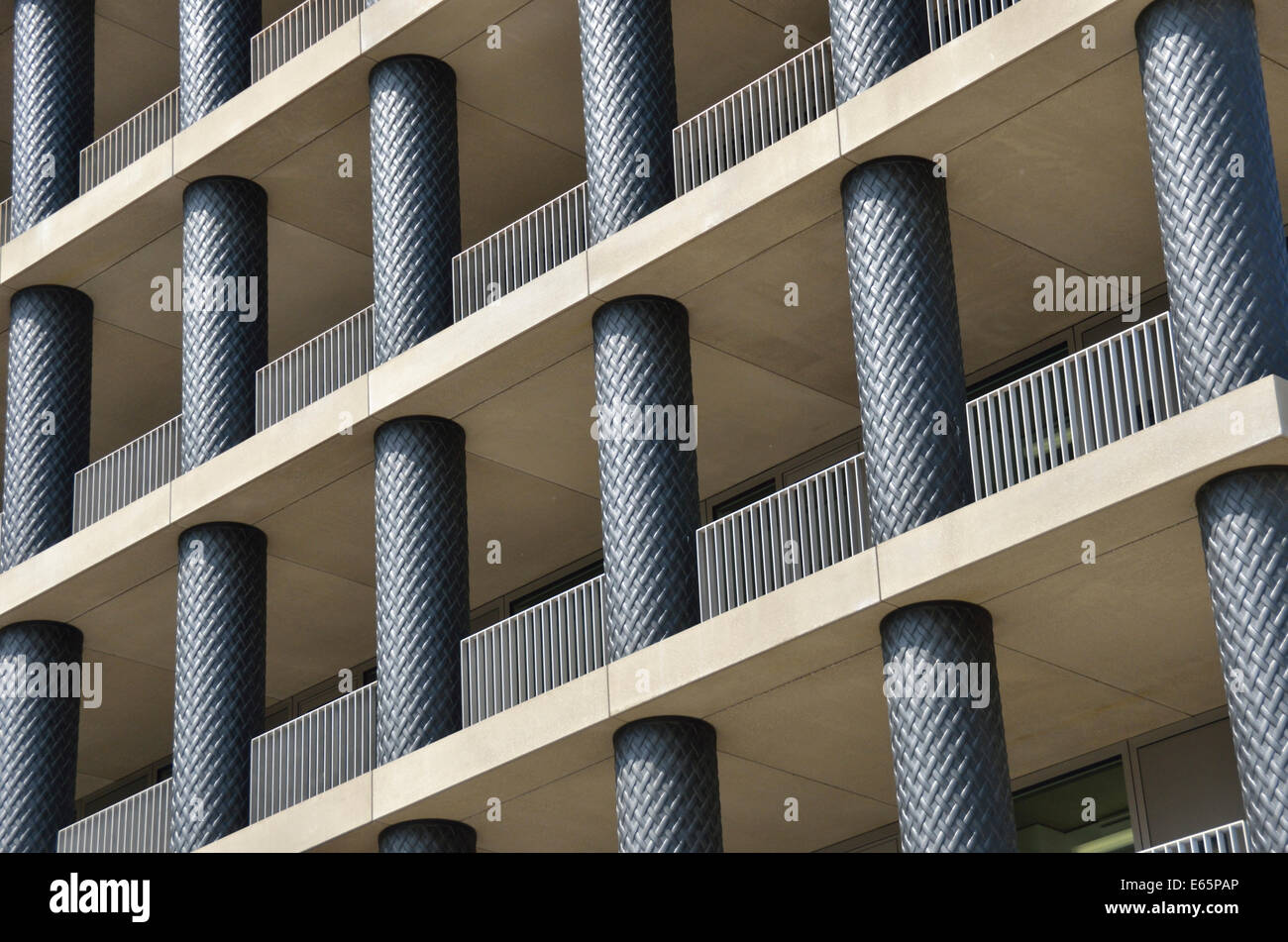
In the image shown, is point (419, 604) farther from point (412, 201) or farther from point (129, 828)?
point (129, 828)

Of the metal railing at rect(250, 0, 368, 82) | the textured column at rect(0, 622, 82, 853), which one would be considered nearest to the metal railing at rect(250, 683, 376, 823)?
the textured column at rect(0, 622, 82, 853)

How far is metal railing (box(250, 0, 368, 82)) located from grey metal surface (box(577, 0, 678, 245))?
21.0ft

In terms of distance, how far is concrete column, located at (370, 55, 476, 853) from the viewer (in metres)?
27.9

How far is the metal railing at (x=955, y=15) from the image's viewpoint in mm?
25828

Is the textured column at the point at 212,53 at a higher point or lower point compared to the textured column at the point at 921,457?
higher

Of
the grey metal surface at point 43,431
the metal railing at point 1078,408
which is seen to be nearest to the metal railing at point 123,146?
the grey metal surface at point 43,431

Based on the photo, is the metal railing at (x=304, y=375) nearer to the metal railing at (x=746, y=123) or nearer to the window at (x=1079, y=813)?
the metal railing at (x=746, y=123)

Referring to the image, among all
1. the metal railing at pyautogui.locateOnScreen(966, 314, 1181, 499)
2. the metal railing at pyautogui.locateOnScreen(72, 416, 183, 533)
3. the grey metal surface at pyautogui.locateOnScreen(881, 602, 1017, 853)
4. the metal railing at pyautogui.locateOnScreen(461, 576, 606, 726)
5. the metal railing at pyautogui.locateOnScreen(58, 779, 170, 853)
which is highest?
the metal railing at pyautogui.locateOnScreen(72, 416, 183, 533)

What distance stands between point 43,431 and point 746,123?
11903 mm

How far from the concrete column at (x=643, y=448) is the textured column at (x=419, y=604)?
2758 millimetres

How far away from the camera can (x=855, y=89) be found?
26156 mm

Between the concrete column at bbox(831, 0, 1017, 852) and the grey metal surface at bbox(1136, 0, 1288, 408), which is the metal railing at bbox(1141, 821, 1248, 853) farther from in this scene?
the grey metal surface at bbox(1136, 0, 1288, 408)
